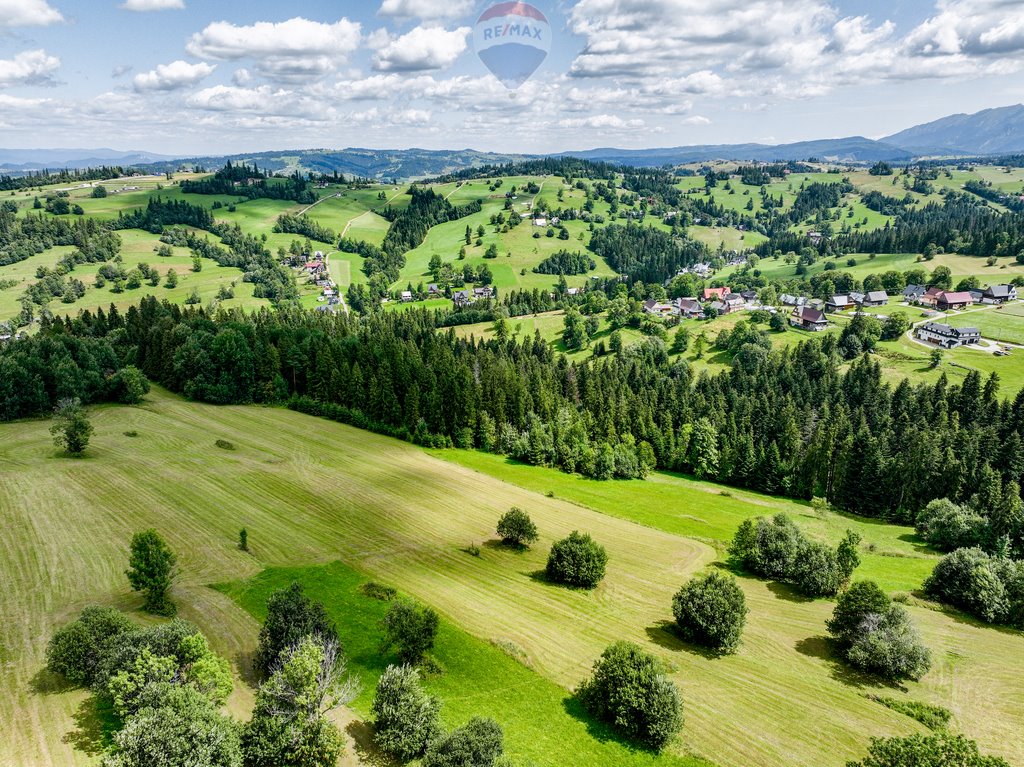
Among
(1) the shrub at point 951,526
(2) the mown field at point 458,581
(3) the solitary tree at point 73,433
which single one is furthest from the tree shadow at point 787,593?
(3) the solitary tree at point 73,433

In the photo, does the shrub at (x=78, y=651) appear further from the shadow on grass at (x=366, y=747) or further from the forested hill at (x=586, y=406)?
the forested hill at (x=586, y=406)

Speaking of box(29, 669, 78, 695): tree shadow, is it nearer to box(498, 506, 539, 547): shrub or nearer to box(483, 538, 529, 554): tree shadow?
box(483, 538, 529, 554): tree shadow

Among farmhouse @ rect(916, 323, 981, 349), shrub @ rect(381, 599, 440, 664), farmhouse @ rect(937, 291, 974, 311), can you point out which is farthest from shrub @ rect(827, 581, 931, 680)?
farmhouse @ rect(937, 291, 974, 311)

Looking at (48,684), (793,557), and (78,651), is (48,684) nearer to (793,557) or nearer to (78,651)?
(78,651)

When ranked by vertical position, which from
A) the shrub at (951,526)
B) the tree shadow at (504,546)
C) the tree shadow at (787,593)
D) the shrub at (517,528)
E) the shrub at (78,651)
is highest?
the shrub at (78,651)

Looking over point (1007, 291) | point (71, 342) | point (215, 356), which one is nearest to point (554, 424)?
point (215, 356)

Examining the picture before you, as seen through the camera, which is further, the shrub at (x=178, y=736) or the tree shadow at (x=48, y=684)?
the tree shadow at (x=48, y=684)

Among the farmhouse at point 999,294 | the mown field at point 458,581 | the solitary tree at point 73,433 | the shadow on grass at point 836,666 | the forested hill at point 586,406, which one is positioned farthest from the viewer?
the farmhouse at point 999,294
